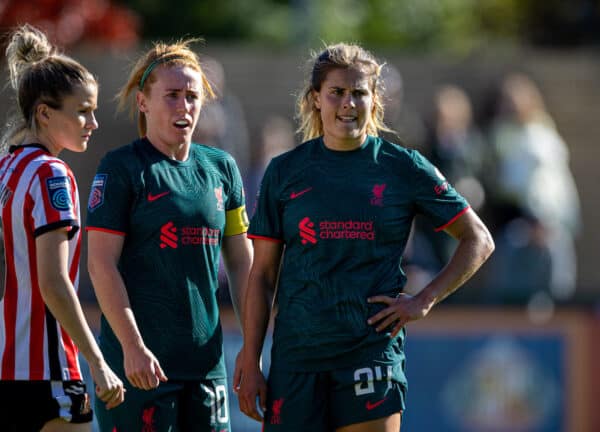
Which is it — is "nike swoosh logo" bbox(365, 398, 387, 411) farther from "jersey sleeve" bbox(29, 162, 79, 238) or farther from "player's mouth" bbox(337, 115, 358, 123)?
"jersey sleeve" bbox(29, 162, 79, 238)

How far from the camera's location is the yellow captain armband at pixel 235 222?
483cm

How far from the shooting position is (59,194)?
4.21m

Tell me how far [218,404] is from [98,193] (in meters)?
1.00

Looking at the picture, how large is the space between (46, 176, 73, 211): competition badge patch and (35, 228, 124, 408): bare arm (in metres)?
0.10

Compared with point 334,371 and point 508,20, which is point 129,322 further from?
point 508,20

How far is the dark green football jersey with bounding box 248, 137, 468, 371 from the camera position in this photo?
442 centimetres

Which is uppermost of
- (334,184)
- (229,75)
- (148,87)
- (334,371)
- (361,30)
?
(361,30)

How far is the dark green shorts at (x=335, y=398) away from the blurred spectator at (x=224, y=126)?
4951mm

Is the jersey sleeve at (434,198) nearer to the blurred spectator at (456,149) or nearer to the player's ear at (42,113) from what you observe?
the player's ear at (42,113)

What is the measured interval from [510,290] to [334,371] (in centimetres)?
526

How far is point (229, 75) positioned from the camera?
36.9ft

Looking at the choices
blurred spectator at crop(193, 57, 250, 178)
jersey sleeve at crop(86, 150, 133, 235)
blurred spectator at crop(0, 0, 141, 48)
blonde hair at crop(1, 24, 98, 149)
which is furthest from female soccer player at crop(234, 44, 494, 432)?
blurred spectator at crop(0, 0, 141, 48)

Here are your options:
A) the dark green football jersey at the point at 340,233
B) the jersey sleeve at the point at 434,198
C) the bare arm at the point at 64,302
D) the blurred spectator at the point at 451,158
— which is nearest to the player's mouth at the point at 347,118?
the dark green football jersey at the point at 340,233

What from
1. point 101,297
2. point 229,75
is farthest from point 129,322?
point 229,75
